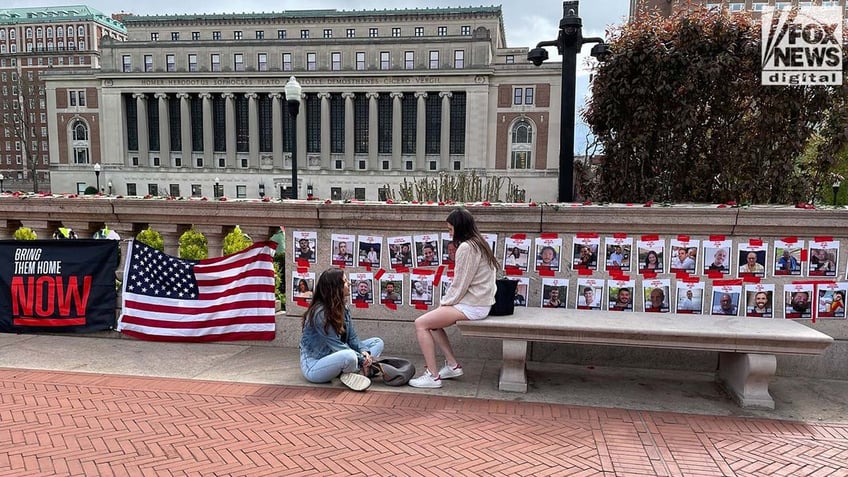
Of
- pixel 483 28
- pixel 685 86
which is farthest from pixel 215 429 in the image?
pixel 483 28

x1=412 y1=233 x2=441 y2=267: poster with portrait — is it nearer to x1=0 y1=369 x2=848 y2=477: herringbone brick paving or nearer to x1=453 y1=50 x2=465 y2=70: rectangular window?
x1=0 y1=369 x2=848 y2=477: herringbone brick paving

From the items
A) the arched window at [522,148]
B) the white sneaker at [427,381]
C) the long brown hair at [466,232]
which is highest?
the arched window at [522,148]

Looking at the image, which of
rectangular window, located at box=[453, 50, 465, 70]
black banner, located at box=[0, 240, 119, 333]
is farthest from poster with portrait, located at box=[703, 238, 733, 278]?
rectangular window, located at box=[453, 50, 465, 70]

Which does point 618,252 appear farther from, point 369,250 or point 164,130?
point 164,130

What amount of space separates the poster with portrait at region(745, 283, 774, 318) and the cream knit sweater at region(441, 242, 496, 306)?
2.89 meters

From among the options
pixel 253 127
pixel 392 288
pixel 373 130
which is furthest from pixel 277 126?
pixel 392 288

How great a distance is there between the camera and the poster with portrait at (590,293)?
620 centimetres

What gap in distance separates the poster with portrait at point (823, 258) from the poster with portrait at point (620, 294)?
184 cm

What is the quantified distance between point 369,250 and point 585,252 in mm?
2510

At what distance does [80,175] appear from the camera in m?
80.5

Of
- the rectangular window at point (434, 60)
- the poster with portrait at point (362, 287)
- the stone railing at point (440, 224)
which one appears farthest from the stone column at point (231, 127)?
the poster with portrait at point (362, 287)

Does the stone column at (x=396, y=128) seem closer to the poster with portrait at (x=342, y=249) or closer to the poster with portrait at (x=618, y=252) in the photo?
the poster with portrait at (x=342, y=249)

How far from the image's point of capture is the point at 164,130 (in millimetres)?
78062

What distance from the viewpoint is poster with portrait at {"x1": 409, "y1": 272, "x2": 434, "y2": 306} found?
6531 millimetres
